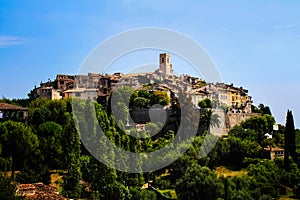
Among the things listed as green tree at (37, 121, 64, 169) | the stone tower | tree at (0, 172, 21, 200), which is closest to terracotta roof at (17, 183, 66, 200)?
tree at (0, 172, 21, 200)

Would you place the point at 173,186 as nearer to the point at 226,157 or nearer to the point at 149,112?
the point at 226,157

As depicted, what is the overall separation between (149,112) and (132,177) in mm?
12138

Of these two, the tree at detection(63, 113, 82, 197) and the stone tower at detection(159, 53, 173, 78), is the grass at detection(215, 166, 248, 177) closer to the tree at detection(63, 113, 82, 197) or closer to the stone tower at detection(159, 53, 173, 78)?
the tree at detection(63, 113, 82, 197)

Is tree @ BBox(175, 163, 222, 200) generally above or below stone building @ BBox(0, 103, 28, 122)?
below

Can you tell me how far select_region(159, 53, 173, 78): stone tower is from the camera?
5262 centimetres

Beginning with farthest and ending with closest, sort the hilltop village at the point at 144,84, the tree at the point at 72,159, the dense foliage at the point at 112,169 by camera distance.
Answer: the hilltop village at the point at 144,84
the dense foliage at the point at 112,169
the tree at the point at 72,159

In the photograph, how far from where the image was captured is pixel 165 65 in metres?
53.8

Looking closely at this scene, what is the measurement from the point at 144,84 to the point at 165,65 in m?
10.1

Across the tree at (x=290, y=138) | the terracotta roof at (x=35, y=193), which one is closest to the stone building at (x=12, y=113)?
the terracotta roof at (x=35, y=193)

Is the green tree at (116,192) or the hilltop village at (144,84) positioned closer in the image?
the green tree at (116,192)

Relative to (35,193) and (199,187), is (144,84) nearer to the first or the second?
(199,187)

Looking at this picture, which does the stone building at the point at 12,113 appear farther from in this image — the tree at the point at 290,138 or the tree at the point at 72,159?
the tree at the point at 290,138

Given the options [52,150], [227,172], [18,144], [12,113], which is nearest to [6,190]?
[18,144]

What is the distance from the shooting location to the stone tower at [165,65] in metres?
52.6
